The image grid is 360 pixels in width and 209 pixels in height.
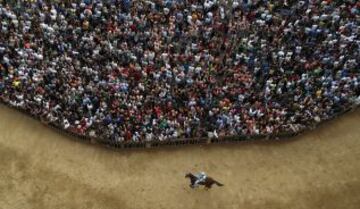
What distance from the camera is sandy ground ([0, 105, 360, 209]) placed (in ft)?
69.7

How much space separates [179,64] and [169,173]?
17.2ft

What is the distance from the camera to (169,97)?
2286 centimetres

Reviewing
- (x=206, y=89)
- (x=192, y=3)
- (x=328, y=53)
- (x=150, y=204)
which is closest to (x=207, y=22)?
(x=192, y=3)

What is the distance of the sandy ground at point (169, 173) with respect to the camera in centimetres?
2123

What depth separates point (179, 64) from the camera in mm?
23828

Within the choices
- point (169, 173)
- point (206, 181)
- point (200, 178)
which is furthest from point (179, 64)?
point (206, 181)

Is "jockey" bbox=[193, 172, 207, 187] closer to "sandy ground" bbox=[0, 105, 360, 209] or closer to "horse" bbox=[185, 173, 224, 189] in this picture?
"horse" bbox=[185, 173, 224, 189]

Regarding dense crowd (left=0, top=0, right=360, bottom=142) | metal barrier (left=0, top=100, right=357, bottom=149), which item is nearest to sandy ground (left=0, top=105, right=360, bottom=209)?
metal barrier (left=0, top=100, right=357, bottom=149)

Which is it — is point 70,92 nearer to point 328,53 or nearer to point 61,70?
point 61,70

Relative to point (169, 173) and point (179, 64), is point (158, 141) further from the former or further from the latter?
point (179, 64)

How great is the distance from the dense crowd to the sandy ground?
884 millimetres

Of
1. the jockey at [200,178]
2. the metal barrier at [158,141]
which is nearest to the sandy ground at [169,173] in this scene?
the metal barrier at [158,141]

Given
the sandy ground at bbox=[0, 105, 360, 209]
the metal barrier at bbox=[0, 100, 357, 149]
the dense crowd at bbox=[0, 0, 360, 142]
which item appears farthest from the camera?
the dense crowd at bbox=[0, 0, 360, 142]

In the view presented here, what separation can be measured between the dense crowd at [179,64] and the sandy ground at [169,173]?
88cm
